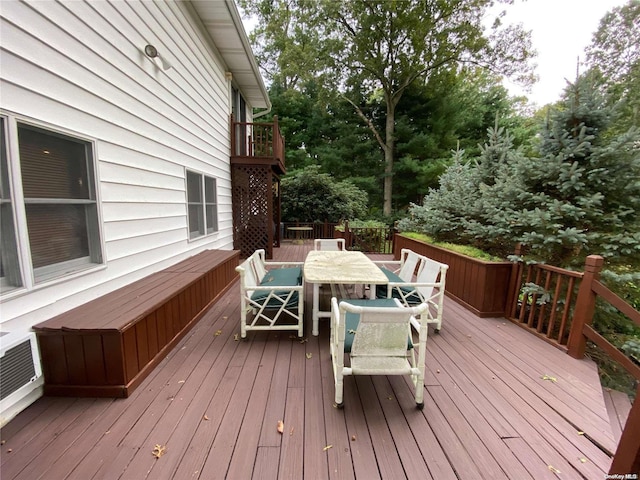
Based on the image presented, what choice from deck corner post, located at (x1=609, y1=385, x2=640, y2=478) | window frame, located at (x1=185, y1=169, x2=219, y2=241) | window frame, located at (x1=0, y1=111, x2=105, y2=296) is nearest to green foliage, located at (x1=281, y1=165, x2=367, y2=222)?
window frame, located at (x1=185, y1=169, x2=219, y2=241)

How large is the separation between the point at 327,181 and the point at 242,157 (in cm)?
581

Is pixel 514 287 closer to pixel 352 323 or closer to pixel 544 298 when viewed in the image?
pixel 544 298

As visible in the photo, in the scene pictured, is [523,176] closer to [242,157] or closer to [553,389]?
[553,389]

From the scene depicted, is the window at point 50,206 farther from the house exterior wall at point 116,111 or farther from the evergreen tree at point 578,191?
the evergreen tree at point 578,191

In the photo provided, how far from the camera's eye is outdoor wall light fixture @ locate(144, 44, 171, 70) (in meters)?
3.17

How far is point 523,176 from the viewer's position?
3842 millimetres

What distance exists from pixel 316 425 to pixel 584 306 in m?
2.74

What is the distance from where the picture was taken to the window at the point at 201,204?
15.3ft

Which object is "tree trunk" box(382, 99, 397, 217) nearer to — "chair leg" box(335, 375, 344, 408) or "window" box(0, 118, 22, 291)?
"chair leg" box(335, 375, 344, 408)

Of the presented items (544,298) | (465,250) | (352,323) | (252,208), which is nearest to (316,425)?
(352,323)

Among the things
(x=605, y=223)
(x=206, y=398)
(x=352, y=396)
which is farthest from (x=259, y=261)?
(x=605, y=223)

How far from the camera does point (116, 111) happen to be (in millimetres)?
2732

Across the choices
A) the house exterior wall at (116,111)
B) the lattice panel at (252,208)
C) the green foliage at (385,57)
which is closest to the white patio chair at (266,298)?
the house exterior wall at (116,111)

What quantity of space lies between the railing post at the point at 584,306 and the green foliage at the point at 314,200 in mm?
9745
